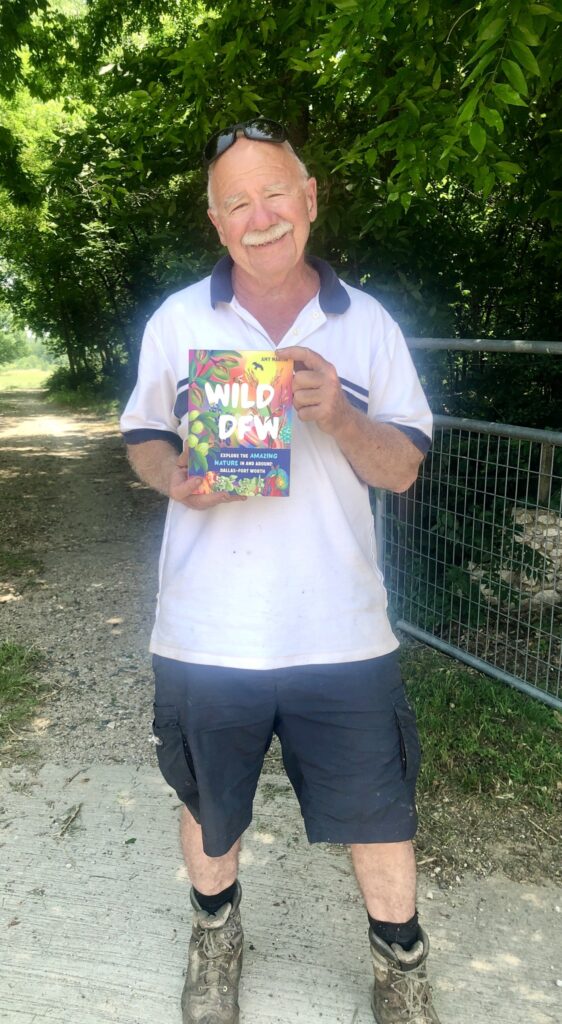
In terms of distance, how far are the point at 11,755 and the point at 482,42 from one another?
307 cm

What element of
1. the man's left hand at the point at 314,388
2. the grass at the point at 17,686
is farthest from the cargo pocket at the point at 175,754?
the grass at the point at 17,686

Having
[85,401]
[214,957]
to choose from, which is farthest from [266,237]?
[85,401]

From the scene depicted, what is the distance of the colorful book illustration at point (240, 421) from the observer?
157 centimetres

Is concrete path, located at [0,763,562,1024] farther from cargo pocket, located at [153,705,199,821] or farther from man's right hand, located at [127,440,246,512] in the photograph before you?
man's right hand, located at [127,440,246,512]

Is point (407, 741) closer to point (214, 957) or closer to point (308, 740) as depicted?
point (308, 740)

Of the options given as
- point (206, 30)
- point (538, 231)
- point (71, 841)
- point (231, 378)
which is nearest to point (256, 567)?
point (231, 378)

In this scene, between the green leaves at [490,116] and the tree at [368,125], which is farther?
the tree at [368,125]

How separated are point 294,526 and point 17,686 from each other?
2.44 meters

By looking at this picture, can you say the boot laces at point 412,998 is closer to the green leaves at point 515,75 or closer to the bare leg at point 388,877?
the bare leg at point 388,877

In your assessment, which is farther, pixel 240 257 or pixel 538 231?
pixel 538 231

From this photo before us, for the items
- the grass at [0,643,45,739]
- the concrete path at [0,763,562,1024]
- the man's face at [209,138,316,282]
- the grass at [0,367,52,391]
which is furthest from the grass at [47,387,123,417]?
the man's face at [209,138,316,282]

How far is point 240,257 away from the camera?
1.80 m

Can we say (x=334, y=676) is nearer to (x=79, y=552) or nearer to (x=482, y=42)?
(x=482, y=42)

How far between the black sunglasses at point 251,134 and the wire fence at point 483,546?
1.66 metres
